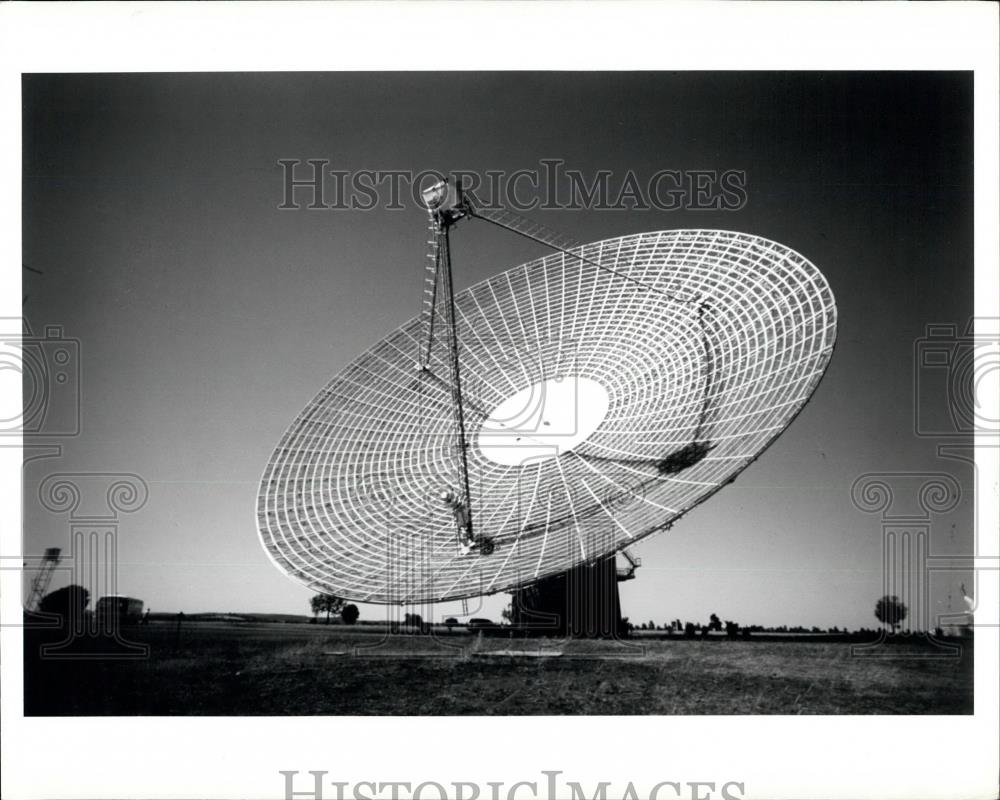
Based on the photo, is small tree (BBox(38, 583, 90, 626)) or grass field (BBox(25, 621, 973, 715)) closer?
small tree (BBox(38, 583, 90, 626))

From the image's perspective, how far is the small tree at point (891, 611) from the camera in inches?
1050

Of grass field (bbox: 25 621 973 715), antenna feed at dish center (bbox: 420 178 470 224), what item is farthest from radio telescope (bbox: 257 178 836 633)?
grass field (bbox: 25 621 973 715)

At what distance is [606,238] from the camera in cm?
2627

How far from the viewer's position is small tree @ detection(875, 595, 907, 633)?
26663 mm

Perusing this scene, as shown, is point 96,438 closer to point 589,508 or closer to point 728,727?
point 589,508

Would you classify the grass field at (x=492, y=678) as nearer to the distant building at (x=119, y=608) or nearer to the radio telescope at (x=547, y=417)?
the distant building at (x=119, y=608)

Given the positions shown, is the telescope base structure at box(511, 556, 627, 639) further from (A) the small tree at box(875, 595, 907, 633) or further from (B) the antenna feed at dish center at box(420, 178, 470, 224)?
(B) the antenna feed at dish center at box(420, 178, 470, 224)

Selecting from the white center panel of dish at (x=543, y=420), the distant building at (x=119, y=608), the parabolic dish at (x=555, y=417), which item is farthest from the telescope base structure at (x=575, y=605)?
the distant building at (x=119, y=608)

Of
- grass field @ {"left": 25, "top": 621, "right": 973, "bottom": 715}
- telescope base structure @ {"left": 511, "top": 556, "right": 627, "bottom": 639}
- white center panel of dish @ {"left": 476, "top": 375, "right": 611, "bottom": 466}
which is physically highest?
white center panel of dish @ {"left": 476, "top": 375, "right": 611, "bottom": 466}

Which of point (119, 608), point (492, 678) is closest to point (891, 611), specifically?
point (492, 678)

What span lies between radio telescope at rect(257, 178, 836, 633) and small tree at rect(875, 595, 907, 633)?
596cm

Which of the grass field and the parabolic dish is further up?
the parabolic dish

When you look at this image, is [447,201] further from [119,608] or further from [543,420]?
[119,608]

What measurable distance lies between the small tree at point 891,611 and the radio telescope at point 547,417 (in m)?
5.96
